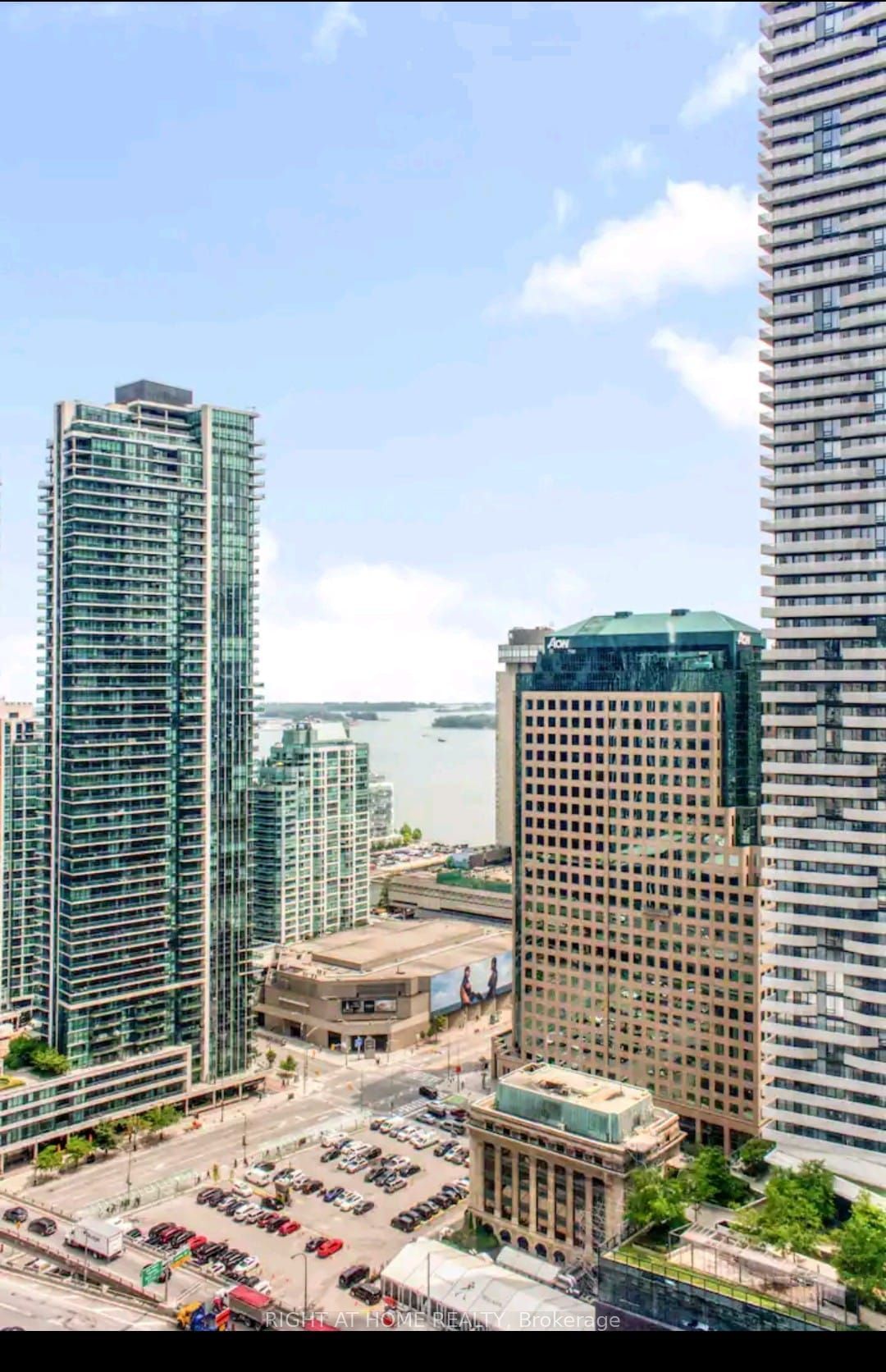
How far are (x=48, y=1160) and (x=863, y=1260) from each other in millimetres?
5926

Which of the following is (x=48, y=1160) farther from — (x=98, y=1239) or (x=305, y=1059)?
(x=305, y=1059)

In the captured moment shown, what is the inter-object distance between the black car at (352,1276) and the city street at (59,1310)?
973 mm

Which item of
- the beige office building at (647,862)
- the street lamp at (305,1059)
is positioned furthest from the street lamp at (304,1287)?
the street lamp at (305,1059)

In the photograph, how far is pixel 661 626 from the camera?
9.22 m

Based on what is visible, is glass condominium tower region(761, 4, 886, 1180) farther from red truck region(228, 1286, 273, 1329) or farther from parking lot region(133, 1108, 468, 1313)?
red truck region(228, 1286, 273, 1329)

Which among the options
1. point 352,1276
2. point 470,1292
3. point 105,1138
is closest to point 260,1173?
point 105,1138

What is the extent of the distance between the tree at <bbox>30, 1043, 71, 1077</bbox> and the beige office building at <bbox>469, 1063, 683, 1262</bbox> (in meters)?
3.61

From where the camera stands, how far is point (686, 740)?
8727 mm

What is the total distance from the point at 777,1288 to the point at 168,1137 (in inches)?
228

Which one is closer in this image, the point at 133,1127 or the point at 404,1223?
the point at 404,1223

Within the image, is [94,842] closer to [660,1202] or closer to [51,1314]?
[51,1314]

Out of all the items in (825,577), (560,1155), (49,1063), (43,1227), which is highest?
(825,577)

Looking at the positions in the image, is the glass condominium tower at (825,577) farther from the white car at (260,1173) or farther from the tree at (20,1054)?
the tree at (20,1054)
